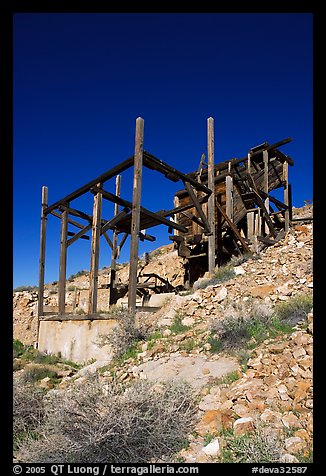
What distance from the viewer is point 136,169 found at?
8.60m

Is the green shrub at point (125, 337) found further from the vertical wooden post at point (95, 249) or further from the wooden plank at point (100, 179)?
the wooden plank at point (100, 179)

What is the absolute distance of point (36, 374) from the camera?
725 centimetres

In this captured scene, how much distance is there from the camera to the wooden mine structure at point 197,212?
9258mm

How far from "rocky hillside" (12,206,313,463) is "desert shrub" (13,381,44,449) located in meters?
0.41

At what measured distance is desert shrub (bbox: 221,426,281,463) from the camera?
121 inches

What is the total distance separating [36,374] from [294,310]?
498 cm

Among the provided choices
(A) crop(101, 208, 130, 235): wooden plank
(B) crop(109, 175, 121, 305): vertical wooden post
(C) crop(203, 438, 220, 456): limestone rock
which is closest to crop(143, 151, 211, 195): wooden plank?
(A) crop(101, 208, 130, 235): wooden plank

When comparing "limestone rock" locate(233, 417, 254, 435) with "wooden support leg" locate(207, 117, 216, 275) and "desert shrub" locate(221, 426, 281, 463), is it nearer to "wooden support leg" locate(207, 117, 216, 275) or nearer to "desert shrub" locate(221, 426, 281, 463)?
"desert shrub" locate(221, 426, 281, 463)

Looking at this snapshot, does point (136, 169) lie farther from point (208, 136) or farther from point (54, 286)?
point (54, 286)

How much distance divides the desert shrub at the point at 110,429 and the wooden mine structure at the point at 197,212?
3980 mm

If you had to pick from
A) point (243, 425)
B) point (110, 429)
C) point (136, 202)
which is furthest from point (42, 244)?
point (243, 425)

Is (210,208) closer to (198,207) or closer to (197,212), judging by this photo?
(198,207)

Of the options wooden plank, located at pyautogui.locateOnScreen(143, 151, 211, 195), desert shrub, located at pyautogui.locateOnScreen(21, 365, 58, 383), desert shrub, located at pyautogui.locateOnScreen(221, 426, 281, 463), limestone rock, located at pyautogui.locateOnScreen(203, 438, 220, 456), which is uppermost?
wooden plank, located at pyautogui.locateOnScreen(143, 151, 211, 195)

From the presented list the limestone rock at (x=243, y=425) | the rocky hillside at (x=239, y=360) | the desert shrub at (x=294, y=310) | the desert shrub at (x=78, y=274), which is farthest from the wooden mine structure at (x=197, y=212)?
the desert shrub at (x=78, y=274)
